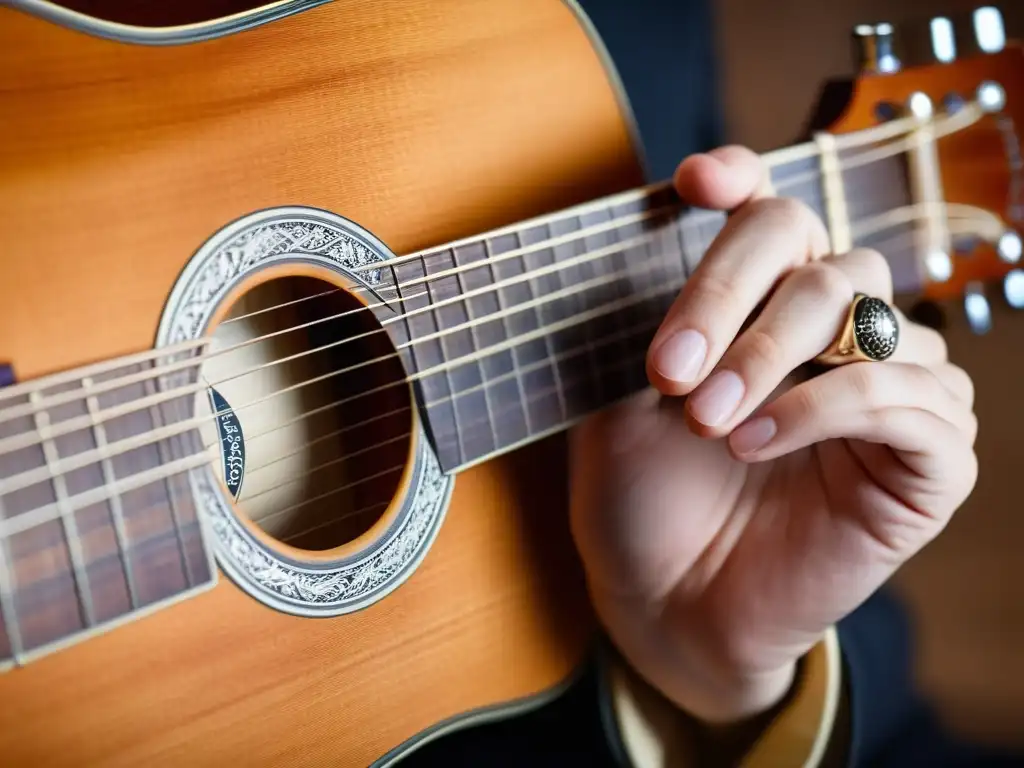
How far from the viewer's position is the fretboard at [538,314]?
0.55 metres

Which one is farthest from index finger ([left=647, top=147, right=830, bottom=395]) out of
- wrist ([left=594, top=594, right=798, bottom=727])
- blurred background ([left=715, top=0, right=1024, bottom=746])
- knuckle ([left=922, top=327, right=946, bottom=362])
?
blurred background ([left=715, top=0, right=1024, bottom=746])

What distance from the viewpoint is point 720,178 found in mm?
639

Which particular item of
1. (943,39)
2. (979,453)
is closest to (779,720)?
(943,39)

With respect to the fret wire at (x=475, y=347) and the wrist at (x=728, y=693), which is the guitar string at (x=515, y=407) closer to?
the fret wire at (x=475, y=347)

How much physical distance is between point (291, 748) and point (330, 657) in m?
A: 0.05

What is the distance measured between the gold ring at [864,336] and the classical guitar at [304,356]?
14 centimetres

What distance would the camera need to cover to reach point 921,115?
856 millimetres

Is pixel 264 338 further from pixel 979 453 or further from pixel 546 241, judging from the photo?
pixel 979 453

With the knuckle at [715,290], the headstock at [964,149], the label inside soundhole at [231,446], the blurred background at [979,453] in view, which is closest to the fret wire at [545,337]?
the knuckle at [715,290]

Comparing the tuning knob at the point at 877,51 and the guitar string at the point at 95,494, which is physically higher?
the tuning knob at the point at 877,51

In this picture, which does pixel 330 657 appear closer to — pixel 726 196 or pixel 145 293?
pixel 145 293

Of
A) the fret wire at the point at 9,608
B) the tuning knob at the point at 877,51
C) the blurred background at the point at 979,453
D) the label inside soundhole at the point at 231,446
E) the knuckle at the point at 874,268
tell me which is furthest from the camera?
the blurred background at the point at 979,453

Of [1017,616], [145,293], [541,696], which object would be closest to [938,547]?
[1017,616]

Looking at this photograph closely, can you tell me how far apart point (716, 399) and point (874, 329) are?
5.3 inches
